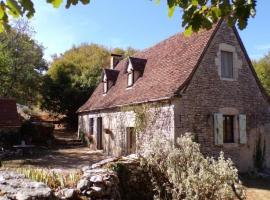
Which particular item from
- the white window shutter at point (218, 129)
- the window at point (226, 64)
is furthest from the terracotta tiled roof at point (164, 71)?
the white window shutter at point (218, 129)

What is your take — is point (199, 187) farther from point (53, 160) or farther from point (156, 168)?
point (53, 160)

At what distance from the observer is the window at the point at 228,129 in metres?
16.4

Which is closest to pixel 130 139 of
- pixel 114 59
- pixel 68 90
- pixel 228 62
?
pixel 228 62

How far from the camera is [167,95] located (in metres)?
14.7

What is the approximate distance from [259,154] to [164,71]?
619 cm

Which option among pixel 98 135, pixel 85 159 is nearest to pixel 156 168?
pixel 85 159

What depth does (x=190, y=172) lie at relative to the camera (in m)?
7.47

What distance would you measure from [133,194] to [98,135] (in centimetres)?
1300

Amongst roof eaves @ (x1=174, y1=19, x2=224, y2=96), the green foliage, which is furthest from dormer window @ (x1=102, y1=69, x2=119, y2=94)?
the green foliage

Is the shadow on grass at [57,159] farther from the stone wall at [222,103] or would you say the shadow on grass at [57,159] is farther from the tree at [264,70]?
the tree at [264,70]

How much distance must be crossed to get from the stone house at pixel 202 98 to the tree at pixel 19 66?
13738mm

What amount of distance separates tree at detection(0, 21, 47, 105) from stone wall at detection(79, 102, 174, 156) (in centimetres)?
808

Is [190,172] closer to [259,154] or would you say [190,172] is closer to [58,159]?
[259,154]

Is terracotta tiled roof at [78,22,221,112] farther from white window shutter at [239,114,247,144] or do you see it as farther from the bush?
the bush
